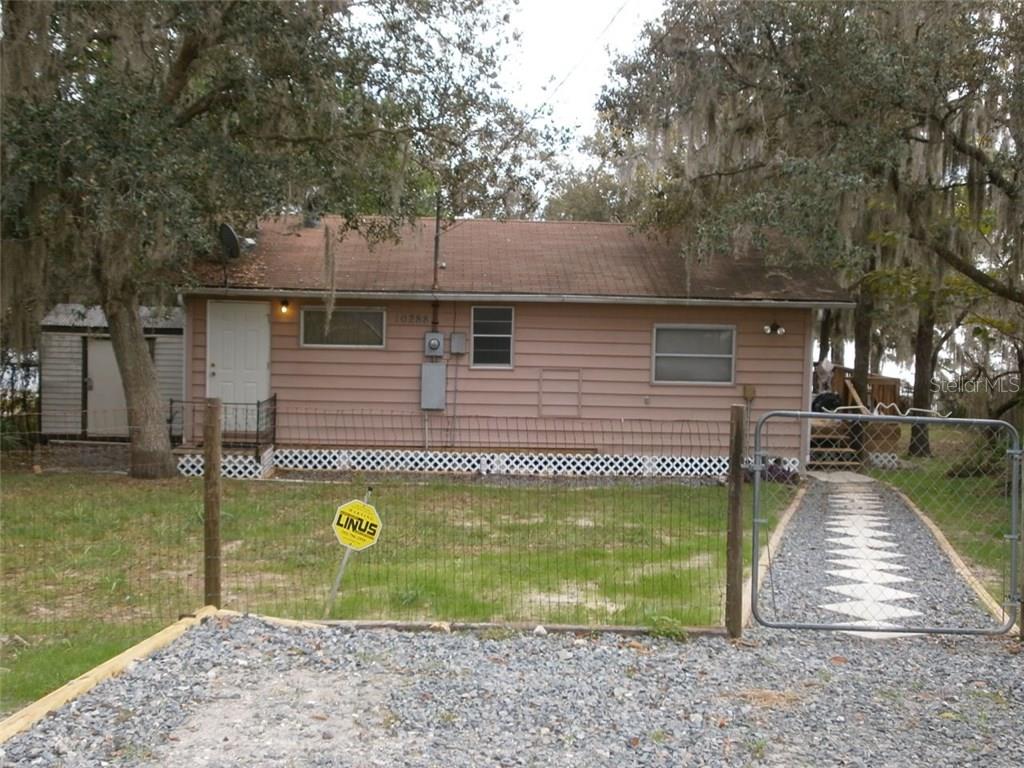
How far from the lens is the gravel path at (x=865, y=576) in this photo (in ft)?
19.9

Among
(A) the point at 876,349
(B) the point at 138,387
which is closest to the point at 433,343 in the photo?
(B) the point at 138,387

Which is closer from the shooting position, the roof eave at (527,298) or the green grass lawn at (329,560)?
the green grass lawn at (329,560)

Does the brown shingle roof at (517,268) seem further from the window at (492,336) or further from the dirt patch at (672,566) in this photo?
the dirt patch at (672,566)

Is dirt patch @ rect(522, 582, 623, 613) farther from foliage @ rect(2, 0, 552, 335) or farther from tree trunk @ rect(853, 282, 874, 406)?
tree trunk @ rect(853, 282, 874, 406)

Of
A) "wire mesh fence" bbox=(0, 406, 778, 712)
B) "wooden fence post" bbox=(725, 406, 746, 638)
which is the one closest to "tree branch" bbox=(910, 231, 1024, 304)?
"wire mesh fence" bbox=(0, 406, 778, 712)

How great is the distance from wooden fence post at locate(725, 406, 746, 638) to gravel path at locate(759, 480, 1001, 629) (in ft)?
2.17

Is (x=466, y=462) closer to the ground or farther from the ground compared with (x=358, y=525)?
closer to the ground

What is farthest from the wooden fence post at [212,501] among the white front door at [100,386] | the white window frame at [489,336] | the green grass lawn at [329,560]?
the white front door at [100,386]

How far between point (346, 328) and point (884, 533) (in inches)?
327

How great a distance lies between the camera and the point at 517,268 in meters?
14.5

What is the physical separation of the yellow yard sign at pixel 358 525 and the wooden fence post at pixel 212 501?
0.71 meters

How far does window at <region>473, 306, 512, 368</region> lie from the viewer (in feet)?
46.1

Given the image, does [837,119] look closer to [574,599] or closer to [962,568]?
[962,568]

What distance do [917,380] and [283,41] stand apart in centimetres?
1356
